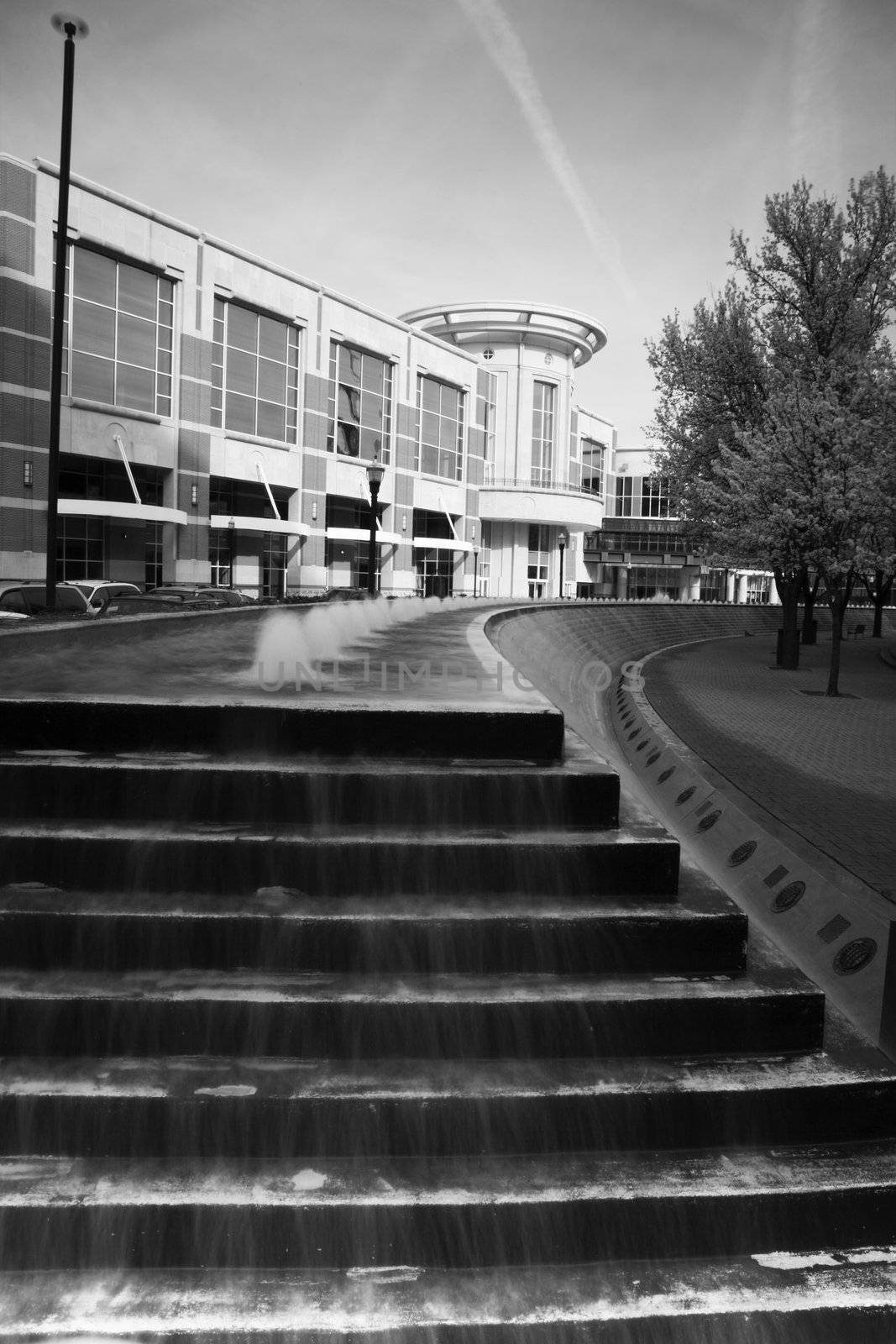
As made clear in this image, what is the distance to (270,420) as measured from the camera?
44.4 m

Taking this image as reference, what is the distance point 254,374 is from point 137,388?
7.48 m

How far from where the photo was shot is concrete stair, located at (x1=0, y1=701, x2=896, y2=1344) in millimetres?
2352

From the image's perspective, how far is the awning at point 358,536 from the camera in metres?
47.1

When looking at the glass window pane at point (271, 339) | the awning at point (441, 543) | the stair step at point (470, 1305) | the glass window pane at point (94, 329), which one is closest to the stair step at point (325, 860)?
the stair step at point (470, 1305)

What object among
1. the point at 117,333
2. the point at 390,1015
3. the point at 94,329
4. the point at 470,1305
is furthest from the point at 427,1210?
the point at 117,333

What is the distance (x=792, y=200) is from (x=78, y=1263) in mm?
34166

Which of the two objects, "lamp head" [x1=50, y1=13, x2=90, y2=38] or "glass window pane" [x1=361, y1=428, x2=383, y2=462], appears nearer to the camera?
"lamp head" [x1=50, y1=13, x2=90, y2=38]

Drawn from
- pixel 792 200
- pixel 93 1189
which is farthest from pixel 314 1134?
pixel 792 200

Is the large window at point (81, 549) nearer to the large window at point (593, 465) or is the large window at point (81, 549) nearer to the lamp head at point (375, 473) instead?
the lamp head at point (375, 473)

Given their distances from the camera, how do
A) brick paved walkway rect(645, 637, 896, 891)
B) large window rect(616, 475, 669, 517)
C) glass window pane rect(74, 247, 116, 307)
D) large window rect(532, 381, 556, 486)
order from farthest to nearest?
Result: large window rect(616, 475, 669, 517)
large window rect(532, 381, 556, 486)
glass window pane rect(74, 247, 116, 307)
brick paved walkway rect(645, 637, 896, 891)

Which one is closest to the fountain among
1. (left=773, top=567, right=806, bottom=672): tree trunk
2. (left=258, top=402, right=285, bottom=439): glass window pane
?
(left=773, top=567, right=806, bottom=672): tree trunk

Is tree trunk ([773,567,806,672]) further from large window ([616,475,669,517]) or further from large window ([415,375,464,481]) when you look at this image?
large window ([616,475,669,517])

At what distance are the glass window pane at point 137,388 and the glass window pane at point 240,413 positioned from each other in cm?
454

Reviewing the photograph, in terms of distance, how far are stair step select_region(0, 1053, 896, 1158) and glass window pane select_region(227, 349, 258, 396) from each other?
42520mm
